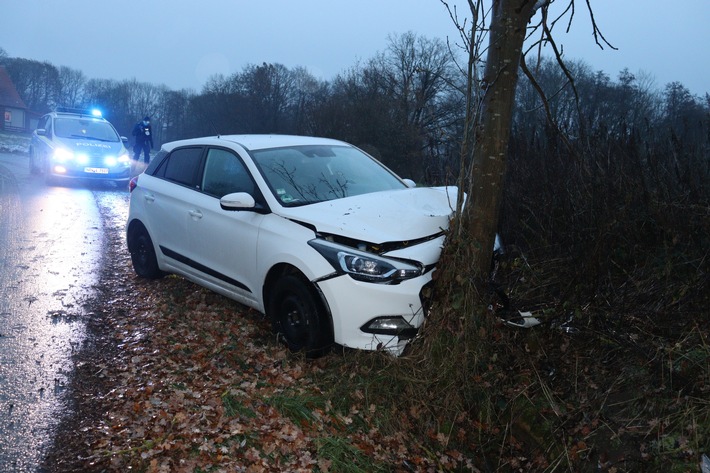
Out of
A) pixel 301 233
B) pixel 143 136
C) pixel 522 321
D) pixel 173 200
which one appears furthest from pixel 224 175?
pixel 143 136

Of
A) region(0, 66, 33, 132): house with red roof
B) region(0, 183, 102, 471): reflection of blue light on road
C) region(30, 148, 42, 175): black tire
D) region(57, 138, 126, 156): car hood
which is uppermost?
region(0, 66, 33, 132): house with red roof

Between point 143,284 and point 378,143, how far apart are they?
80.8 feet

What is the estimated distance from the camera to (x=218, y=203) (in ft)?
21.7

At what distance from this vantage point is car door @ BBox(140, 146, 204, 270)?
7.10 meters

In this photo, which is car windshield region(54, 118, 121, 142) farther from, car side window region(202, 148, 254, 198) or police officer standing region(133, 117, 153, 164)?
car side window region(202, 148, 254, 198)

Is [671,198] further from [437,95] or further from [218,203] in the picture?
[437,95]

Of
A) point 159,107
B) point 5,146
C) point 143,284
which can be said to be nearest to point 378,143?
point 5,146

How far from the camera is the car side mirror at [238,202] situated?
19.5ft

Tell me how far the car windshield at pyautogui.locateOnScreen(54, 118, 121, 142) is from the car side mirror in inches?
→ 554

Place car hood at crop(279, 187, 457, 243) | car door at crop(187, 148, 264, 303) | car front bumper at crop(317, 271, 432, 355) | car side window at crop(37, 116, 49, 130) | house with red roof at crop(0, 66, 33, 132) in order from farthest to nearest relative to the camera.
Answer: house with red roof at crop(0, 66, 33, 132)
car side window at crop(37, 116, 49, 130)
car door at crop(187, 148, 264, 303)
car hood at crop(279, 187, 457, 243)
car front bumper at crop(317, 271, 432, 355)

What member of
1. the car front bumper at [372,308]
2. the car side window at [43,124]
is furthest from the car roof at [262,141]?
the car side window at [43,124]

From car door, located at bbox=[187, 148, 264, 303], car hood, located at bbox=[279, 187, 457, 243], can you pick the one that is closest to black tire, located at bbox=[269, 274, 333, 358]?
car door, located at bbox=[187, 148, 264, 303]

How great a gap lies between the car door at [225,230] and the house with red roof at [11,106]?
83.8m

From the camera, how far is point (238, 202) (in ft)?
19.5
